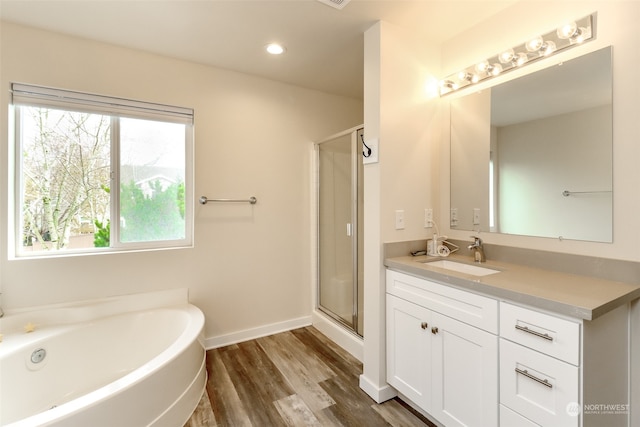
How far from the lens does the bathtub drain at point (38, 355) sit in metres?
1.71

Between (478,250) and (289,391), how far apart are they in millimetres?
1571

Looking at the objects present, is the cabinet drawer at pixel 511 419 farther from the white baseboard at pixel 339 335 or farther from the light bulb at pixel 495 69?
the light bulb at pixel 495 69

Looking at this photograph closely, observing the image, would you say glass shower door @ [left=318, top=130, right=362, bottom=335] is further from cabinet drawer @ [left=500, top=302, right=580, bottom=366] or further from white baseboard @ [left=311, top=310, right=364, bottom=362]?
cabinet drawer @ [left=500, top=302, right=580, bottom=366]

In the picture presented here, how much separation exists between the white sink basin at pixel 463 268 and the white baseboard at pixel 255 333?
1648 mm

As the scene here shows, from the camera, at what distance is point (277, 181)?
113 inches

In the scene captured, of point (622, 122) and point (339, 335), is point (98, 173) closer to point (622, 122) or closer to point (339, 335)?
point (339, 335)

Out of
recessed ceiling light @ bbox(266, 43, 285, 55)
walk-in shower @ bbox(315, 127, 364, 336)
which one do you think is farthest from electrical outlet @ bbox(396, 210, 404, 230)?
recessed ceiling light @ bbox(266, 43, 285, 55)

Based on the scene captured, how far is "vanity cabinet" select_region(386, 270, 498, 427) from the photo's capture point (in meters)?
1.33

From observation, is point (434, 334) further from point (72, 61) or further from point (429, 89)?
point (72, 61)

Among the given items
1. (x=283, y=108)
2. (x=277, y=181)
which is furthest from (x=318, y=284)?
(x=283, y=108)

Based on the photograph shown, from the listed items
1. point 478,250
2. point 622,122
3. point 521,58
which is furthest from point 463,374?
point 521,58

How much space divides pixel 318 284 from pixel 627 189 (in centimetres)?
241

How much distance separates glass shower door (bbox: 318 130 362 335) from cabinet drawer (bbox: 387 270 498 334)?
2.48 ft

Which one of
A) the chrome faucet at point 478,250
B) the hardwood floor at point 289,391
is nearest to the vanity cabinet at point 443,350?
the hardwood floor at point 289,391
